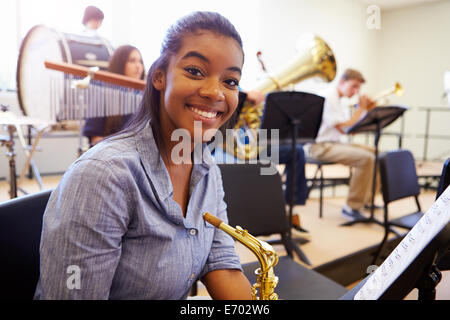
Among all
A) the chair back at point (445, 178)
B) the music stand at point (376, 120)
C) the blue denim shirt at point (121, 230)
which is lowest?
the blue denim shirt at point (121, 230)

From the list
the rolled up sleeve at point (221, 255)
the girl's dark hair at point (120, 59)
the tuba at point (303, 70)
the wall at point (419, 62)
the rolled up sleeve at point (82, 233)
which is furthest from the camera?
the wall at point (419, 62)

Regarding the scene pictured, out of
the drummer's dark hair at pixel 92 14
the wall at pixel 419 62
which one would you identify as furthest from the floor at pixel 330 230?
the wall at pixel 419 62

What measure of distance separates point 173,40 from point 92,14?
132 centimetres

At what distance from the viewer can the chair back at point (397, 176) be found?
7.79 feet

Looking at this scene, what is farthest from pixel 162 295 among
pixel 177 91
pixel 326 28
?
pixel 326 28

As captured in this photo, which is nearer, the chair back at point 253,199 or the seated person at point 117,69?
the chair back at point 253,199

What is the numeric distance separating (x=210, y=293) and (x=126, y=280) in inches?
12.5

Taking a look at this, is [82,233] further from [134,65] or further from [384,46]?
[384,46]

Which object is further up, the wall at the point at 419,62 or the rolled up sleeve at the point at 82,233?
the wall at the point at 419,62

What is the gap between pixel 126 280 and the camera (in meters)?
0.74

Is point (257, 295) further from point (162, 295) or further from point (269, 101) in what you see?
point (269, 101)

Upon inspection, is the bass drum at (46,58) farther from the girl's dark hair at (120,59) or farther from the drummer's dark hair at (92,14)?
the drummer's dark hair at (92,14)

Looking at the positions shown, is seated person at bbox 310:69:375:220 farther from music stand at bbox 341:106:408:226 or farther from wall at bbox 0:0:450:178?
wall at bbox 0:0:450:178

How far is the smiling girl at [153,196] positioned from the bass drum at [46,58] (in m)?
1.21
